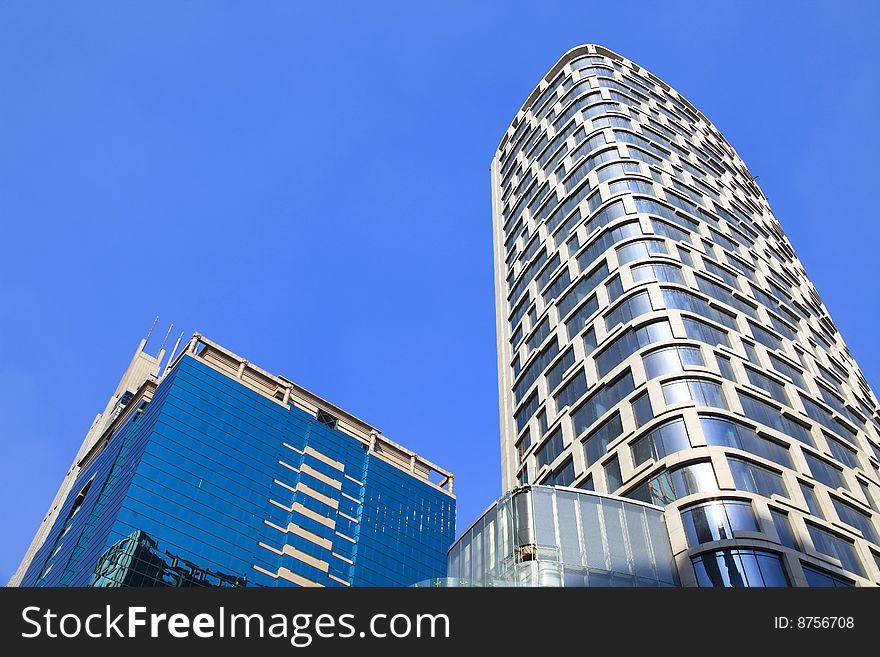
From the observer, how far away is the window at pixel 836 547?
127 ft

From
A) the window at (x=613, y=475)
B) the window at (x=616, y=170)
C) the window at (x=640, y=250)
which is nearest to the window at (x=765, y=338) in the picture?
the window at (x=640, y=250)

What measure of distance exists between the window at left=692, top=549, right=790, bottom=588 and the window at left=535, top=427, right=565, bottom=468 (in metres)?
14.6

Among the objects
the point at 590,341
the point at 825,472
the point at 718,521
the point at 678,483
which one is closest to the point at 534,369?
the point at 590,341

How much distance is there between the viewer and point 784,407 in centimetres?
4694

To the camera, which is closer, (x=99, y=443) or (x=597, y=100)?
(x=597, y=100)

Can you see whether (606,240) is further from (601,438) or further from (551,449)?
(601,438)

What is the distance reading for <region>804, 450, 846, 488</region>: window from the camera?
44.4m

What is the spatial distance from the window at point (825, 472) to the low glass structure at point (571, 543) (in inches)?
450

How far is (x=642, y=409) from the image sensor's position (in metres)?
44.2

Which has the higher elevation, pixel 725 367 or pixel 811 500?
pixel 725 367

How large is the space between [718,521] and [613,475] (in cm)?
766
